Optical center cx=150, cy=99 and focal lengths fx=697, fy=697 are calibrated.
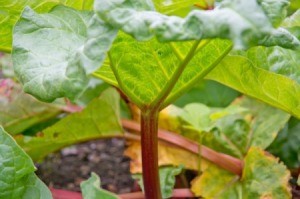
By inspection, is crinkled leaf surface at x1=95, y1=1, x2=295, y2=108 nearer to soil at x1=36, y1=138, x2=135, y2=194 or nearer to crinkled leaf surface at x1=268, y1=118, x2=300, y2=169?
crinkled leaf surface at x1=268, y1=118, x2=300, y2=169

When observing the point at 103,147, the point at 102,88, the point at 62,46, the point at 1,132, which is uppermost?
the point at 62,46

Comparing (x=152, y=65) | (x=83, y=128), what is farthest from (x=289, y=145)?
(x=152, y=65)

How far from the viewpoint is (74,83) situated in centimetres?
73

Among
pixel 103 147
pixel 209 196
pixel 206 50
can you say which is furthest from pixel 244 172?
pixel 103 147

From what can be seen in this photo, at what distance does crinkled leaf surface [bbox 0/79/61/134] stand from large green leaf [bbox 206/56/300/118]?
1.61ft

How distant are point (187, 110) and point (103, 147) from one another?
57 centimetres

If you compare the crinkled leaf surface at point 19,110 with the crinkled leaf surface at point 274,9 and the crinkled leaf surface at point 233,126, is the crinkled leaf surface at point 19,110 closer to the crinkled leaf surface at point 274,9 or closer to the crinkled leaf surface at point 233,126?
the crinkled leaf surface at point 233,126

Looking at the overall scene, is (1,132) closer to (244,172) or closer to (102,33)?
(102,33)

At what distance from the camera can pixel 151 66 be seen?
0.91m

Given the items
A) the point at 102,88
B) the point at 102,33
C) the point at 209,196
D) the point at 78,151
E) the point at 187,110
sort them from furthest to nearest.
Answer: the point at 78,151, the point at 102,88, the point at 187,110, the point at 209,196, the point at 102,33

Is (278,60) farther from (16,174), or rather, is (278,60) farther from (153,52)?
(16,174)

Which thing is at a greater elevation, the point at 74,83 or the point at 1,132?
the point at 74,83

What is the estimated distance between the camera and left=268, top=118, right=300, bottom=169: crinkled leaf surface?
1300mm

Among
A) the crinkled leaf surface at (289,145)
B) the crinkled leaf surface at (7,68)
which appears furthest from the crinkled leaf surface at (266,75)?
the crinkled leaf surface at (7,68)
